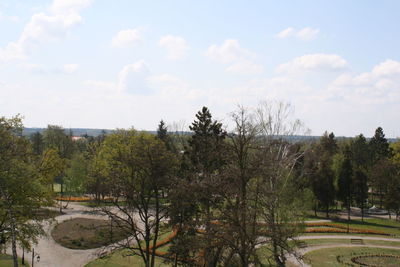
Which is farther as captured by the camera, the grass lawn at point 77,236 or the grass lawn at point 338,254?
the grass lawn at point 77,236

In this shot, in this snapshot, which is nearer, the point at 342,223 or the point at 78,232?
the point at 78,232

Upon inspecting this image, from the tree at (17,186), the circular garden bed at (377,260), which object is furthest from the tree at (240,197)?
the circular garden bed at (377,260)

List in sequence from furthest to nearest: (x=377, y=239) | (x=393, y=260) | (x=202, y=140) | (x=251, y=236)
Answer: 1. (x=377, y=239)
2. (x=393, y=260)
3. (x=202, y=140)
4. (x=251, y=236)

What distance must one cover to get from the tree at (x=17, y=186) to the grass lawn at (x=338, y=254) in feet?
63.4

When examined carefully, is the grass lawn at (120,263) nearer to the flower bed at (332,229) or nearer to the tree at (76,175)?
the flower bed at (332,229)

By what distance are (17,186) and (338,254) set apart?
2527 centimetres

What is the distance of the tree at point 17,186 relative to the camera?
20.2m

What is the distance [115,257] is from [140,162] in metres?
12.9

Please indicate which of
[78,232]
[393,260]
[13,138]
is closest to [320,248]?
[393,260]

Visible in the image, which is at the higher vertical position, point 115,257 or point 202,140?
point 202,140

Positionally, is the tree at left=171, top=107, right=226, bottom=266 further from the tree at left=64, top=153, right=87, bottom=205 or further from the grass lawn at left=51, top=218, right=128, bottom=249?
the tree at left=64, top=153, right=87, bottom=205

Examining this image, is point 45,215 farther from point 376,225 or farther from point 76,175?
point 376,225

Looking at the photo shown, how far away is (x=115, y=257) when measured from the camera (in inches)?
1208

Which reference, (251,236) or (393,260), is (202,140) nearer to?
(251,236)
